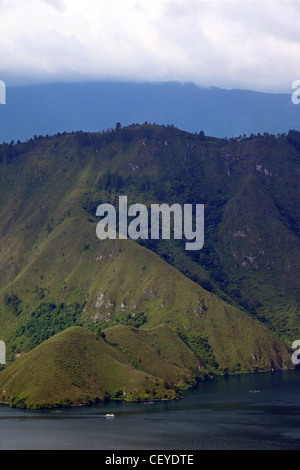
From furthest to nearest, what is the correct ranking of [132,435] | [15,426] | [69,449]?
[15,426] < [132,435] < [69,449]

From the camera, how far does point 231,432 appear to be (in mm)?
184000

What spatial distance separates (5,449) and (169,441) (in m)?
30.5

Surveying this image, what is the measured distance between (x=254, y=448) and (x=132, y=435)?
25013 mm

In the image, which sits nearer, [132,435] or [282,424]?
[132,435]
